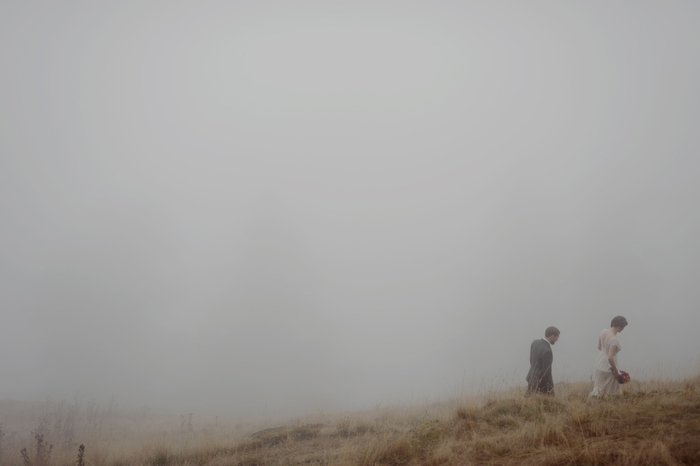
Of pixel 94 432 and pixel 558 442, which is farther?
pixel 94 432

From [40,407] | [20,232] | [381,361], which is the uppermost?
[20,232]

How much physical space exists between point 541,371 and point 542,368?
8 cm

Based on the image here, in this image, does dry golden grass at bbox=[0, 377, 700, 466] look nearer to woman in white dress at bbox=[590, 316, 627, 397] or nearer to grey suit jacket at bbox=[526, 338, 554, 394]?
woman in white dress at bbox=[590, 316, 627, 397]

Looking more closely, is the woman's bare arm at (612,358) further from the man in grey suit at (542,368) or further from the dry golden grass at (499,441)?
the man in grey suit at (542,368)

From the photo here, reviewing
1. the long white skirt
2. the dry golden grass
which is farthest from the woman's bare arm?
the dry golden grass

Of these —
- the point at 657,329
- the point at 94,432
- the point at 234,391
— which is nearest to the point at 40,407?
the point at 94,432

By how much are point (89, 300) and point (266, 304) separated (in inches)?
1533

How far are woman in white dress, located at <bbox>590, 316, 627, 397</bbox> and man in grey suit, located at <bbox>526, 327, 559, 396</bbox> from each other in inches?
37.8

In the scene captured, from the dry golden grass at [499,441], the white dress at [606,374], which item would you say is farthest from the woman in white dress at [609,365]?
the dry golden grass at [499,441]

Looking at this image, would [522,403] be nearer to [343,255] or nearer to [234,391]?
[234,391]

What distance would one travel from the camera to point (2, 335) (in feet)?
205

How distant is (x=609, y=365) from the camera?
7711mm

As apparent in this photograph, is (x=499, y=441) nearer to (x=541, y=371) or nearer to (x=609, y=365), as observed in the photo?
(x=541, y=371)

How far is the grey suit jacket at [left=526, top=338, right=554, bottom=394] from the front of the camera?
806cm
